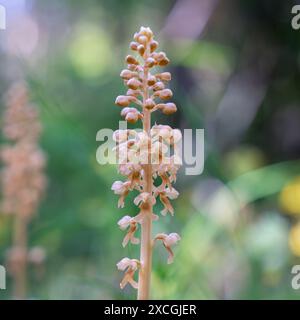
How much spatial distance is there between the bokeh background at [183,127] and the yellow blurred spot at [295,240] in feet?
0.03

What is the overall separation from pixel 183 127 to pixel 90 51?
9.54 ft

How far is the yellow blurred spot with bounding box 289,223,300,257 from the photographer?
4301mm

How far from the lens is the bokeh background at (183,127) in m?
3.86

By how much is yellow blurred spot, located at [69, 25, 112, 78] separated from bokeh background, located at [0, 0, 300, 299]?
20mm

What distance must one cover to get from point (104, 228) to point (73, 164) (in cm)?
65

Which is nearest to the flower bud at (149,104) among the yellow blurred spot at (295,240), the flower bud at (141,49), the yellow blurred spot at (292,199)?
the flower bud at (141,49)

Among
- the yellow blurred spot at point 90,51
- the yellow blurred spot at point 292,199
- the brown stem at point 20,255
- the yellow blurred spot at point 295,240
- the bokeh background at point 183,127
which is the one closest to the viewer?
the brown stem at point 20,255

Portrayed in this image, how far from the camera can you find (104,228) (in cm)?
451

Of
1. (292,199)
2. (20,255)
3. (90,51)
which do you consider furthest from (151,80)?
(90,51)

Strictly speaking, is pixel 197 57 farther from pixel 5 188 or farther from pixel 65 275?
pixel 5 188

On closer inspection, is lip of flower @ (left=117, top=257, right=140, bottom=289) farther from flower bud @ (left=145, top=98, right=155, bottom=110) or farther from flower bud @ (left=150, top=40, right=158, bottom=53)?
flower bud @ (left=150, top=40, right=158, bottom=53)

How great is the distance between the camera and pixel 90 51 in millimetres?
8617

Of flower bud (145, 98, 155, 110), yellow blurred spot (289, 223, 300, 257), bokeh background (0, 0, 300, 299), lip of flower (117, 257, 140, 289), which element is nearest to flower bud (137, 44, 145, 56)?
flower bud (145, 98, 155, 110)

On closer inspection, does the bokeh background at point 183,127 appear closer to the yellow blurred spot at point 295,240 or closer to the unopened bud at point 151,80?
the yellow blurred spot at point 295,240
